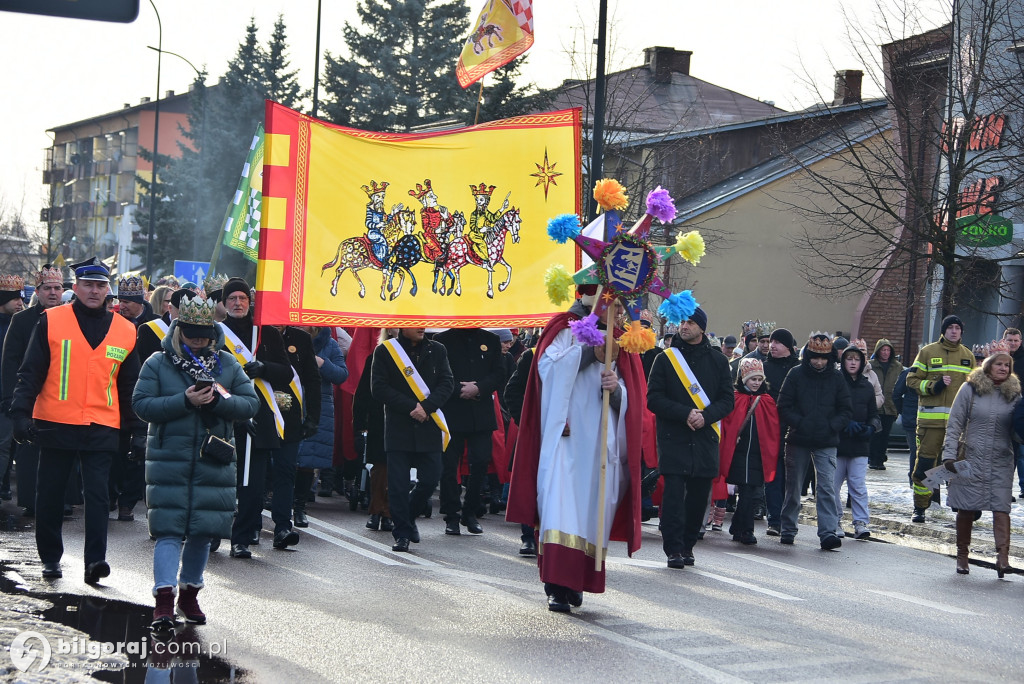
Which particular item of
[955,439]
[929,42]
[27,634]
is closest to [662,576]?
[955,439]

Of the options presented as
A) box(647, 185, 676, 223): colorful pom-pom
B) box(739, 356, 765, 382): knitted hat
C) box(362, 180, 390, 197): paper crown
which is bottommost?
box(739, 356, 765, 382): knitted hat

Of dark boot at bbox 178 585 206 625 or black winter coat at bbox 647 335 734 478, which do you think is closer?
dark boot at bbox 178 585 206 625

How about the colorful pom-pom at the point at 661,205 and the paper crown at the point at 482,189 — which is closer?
the colorful pom-pom at the point at 661,205

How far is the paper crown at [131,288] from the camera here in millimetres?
13555

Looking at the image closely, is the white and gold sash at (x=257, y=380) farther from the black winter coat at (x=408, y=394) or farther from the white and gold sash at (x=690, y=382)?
the white and gold sash at (x=690, y=382)

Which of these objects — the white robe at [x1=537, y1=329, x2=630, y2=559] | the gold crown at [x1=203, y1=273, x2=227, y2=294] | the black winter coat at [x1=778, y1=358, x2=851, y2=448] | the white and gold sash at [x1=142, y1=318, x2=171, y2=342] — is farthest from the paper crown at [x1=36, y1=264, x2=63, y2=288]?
the black winter coat at [x1=778, y1=358, x2=851, y2=448]

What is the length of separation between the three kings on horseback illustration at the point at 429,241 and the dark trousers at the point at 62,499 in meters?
2.95

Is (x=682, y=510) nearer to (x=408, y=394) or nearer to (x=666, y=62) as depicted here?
(x=408, y=394)

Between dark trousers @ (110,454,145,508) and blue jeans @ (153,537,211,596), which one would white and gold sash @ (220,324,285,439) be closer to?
dark trousers @ (110,454,145,508)

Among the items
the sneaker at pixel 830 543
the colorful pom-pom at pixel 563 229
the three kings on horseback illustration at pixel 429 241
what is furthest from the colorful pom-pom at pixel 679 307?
the sneaker at pixel 830 543

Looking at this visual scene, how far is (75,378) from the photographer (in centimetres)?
923

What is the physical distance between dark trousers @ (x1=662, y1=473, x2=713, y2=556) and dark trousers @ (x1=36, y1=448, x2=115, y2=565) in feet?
14.6

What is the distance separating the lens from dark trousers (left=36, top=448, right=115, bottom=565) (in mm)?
9086

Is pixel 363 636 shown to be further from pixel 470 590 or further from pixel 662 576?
pixel 662 576
